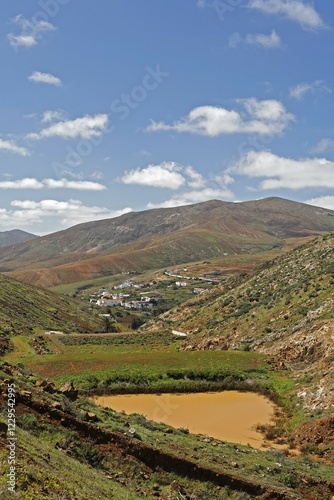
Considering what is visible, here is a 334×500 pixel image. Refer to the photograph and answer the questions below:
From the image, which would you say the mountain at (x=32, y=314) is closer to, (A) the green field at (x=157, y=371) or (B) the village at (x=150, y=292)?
(A) the green field at (x=157, y=371)

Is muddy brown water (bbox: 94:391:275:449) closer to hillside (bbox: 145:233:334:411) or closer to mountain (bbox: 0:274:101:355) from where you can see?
hillside (bbox: 145:233:334:411)

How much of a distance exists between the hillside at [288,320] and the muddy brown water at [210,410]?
11.6 feet

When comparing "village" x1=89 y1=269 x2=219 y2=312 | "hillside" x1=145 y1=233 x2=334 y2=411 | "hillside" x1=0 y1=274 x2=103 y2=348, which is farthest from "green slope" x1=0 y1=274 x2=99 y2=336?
"village" x1=89 y1=269 x2=219 y2=312

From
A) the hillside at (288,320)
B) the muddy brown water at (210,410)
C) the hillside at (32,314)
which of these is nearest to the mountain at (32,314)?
the hillside at (32,314)

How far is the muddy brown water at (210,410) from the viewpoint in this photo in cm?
2403

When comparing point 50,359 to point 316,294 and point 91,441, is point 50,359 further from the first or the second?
point 316,294

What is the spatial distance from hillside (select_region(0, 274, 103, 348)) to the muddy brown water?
30016mm

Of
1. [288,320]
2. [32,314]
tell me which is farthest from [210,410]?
[32,314]

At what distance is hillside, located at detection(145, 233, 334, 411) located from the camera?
32.2 metres

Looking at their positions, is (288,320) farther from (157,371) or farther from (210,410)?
(210,410)

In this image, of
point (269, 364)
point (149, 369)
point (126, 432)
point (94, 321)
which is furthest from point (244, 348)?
point (94, 321)

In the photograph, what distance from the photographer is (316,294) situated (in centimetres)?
4566

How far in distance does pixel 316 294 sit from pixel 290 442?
2606cm

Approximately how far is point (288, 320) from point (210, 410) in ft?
64.0
